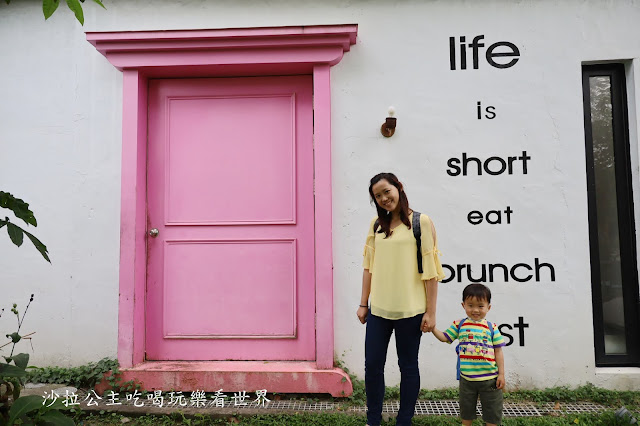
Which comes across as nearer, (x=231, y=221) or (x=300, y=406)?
(x=300, y=406)

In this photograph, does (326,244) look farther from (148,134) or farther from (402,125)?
(148,134)

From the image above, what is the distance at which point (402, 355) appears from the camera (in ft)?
8.62

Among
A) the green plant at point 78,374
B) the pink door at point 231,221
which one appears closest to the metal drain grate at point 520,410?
the pink door at point 231,221

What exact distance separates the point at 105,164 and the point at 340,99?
211 cm

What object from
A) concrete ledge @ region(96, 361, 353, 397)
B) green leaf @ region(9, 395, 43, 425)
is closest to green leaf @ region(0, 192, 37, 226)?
green leaf @ region(9, 395, 43, 425)

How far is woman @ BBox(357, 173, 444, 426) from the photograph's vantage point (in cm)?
252

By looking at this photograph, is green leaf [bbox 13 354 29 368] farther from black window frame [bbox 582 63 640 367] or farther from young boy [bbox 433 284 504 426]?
black window frame [bbox 582 63 640 367]

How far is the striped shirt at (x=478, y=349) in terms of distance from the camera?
2422mm

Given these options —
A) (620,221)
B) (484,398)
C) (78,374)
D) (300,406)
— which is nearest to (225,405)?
(300,406)

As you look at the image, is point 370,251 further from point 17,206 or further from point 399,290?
point 17,206

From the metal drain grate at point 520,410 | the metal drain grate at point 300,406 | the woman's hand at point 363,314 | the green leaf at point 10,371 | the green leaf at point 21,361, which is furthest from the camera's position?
the metal drain grate at point 300,406

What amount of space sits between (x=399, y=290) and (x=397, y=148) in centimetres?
148

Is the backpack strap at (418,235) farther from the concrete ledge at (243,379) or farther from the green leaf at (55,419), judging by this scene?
the green leaf at (55,419)

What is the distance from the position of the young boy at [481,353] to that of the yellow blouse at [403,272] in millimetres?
221
